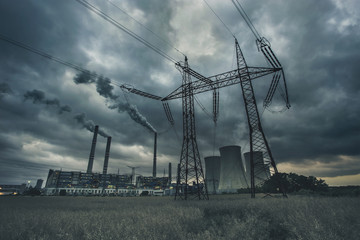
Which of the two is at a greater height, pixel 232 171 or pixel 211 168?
pixel 211 168

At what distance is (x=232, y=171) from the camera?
5044 cm

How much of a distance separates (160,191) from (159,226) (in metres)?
134

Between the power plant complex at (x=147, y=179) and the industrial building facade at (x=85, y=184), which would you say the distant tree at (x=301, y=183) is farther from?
the industrial building facade at (x=85, y=184)

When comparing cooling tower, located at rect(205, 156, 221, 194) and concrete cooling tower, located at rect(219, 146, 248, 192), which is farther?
cooling tower, located at rect(205, 156, 221, 194)

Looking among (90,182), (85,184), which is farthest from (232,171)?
(85,184)

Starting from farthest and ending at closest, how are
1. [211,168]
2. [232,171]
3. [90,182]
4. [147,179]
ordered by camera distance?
[147,179] → [90,182] → [211,168] → [232,171]

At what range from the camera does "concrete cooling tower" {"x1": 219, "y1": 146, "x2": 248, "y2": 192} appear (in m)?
50.3

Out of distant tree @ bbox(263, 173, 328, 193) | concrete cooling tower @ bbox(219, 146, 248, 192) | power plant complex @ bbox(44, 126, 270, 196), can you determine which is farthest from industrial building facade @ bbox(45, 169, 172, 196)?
distant tree @ bbox(263, 173, 328, 193)

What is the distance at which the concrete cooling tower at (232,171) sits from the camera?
50.3 m

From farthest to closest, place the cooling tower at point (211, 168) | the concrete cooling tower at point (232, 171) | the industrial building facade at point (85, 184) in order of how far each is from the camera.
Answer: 1. the industrial building facade at point (85, 184)
2. the cooling tower at point (211, 168)
3. the concrete cooling tower at point (232, 171)

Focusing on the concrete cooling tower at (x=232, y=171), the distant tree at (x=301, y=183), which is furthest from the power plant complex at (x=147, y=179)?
the distant tree at (x=301, y=183)

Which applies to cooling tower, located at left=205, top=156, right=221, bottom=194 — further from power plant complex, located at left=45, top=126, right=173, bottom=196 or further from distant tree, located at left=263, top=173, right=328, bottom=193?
power plant complex, located at left=45, top=126, right=173, bottom=196

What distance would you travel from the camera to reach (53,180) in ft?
373

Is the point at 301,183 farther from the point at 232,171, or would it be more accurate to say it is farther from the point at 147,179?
the point at 147,179
